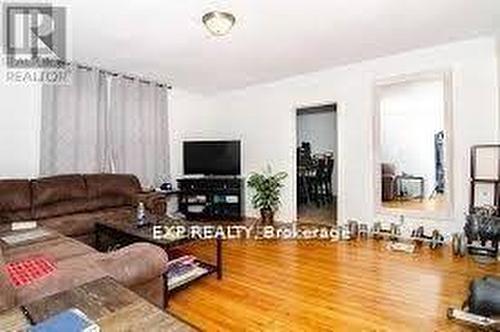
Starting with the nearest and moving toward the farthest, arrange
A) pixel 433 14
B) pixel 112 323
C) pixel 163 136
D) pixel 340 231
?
pixel 112 323
pixel 433 14
pixel 340 231
pixel 163 136

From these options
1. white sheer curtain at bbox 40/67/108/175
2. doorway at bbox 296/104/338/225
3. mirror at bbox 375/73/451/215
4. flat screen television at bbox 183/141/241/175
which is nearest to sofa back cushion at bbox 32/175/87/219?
white sheer curtain at bbox 40/67/108/175

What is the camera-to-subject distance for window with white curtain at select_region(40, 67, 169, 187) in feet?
13.8

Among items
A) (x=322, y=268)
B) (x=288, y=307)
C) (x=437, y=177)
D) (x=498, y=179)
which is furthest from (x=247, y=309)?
(x=437, y=177)

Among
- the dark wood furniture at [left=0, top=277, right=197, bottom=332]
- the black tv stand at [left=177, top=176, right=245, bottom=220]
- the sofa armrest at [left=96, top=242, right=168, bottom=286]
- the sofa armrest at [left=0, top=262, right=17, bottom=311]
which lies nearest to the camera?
the dark wood furniture at [left=0, top=277, right=197, bottom=332]

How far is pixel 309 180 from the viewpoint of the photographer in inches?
283

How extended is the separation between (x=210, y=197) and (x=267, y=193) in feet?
3.35

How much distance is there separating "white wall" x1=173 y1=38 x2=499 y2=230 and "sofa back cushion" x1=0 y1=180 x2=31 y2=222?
9.14 feet

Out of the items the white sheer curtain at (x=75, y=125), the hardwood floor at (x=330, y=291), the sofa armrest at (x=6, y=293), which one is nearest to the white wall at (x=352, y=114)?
the hardwood floor at (x=330, y=291)

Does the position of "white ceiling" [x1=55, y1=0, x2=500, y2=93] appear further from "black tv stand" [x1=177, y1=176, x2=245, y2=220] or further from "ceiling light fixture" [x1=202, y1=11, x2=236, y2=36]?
"black tv stand" [x1=177, y1=176, x2=245, y2=220]

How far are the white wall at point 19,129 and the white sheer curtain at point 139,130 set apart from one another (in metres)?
0.91

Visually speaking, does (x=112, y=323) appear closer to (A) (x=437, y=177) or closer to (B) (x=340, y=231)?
(B) (x=340, y=231)

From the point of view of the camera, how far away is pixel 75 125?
4.35 metres

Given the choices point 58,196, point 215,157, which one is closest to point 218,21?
point 58,196

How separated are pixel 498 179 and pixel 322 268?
6.77 feet
